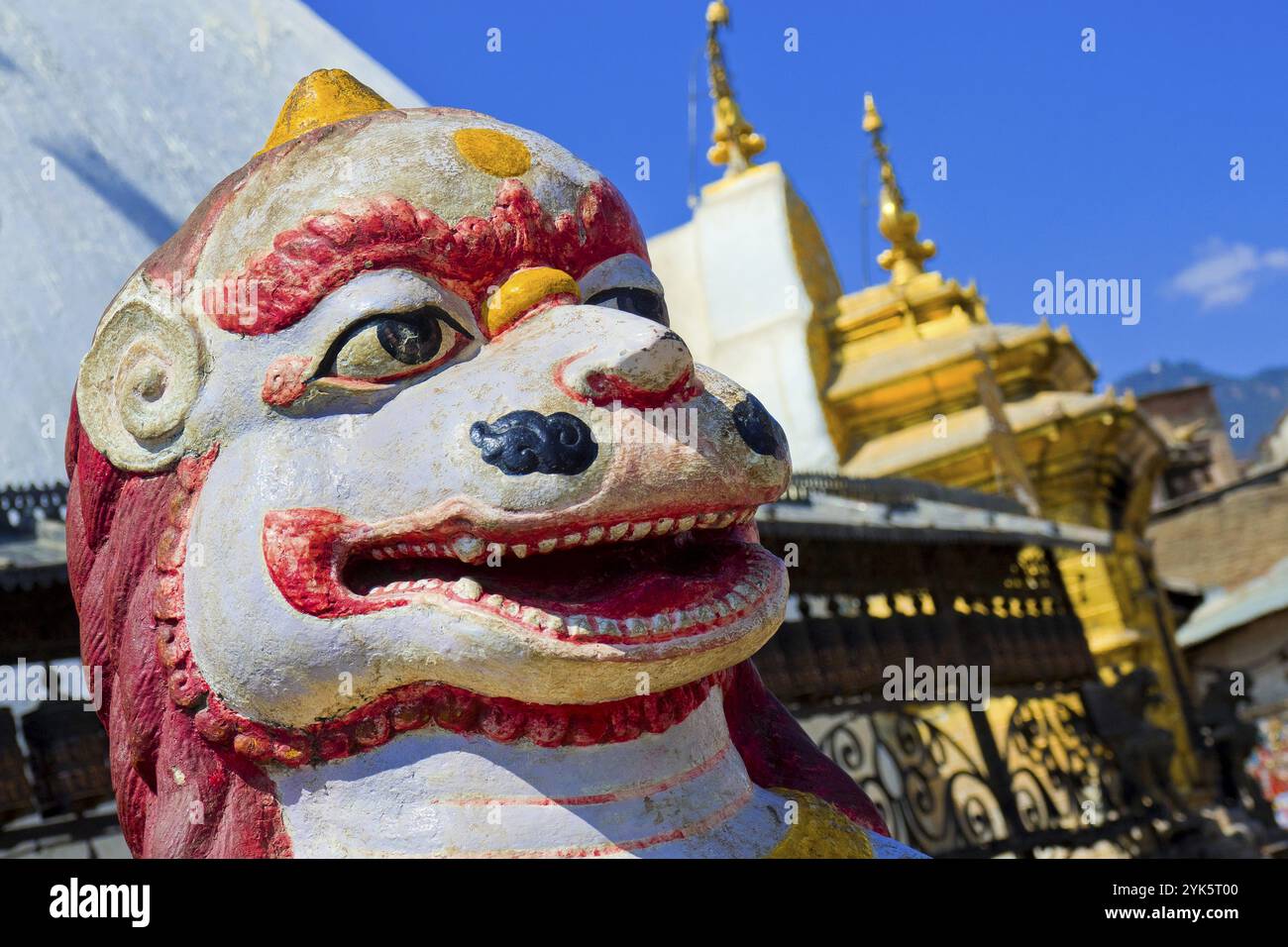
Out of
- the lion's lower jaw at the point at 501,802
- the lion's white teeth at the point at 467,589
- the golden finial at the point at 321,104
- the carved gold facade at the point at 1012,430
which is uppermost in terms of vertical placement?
the carved gold facade at the point at 1012,430

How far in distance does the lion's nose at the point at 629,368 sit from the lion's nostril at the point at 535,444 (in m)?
0.06

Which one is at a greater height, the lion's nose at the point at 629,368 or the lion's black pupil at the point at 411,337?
the lion's black pupil at the point at 411,337

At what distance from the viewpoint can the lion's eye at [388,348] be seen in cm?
185

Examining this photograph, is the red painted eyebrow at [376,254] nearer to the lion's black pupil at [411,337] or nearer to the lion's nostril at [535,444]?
the lion's black pupil at [411,337]

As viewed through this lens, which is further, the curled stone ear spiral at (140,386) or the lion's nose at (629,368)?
the curled stone ear spiral at (140,386)

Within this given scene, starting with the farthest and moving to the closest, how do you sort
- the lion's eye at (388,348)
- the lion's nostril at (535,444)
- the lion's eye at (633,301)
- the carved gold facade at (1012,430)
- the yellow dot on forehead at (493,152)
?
the carved gold facade at (1012,430)
the lion's eye at (633,301)
the yellow dot on forehead at (493,152)
the lion's eye at (388,348)
the lion's nostril at (535,444)

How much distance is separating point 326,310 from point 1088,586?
7.51 meters

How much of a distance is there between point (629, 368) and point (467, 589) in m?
0.36

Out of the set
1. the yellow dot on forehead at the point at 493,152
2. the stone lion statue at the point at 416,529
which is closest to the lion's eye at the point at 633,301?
the stone lion statue at the point at 416,529

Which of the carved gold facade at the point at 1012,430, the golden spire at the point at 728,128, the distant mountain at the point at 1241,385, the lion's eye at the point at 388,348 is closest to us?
the lion's eye at the point at 388,348

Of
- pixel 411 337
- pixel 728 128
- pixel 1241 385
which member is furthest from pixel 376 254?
pixel 1241 385

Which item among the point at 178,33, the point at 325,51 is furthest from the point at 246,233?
the point at 178,33

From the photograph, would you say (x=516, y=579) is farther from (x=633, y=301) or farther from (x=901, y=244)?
(x=901, y=244)
